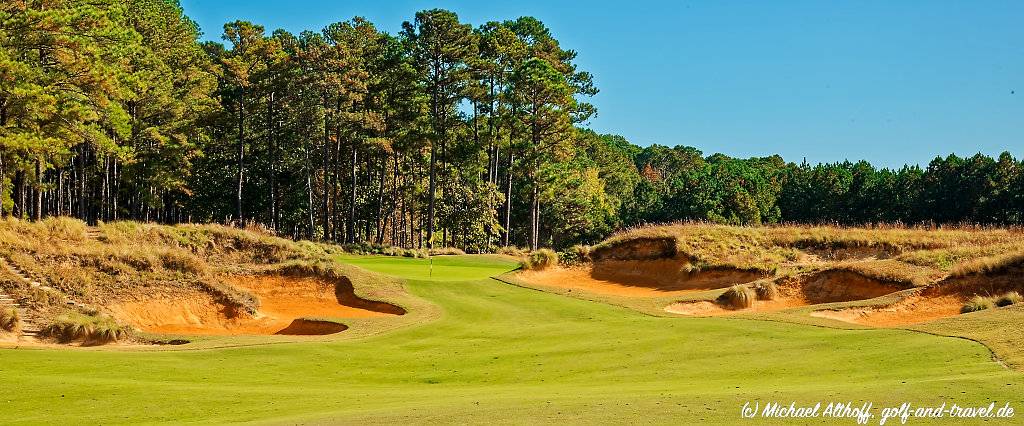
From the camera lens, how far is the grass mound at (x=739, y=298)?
29438 mm

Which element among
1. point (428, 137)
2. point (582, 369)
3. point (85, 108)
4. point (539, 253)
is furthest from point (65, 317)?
point (428, 137)

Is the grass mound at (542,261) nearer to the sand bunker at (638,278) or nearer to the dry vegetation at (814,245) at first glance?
the sand bunker at (638,278)

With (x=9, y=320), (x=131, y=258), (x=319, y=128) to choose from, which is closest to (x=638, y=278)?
(x=131, y=258)

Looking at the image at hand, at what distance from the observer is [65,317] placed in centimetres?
2283

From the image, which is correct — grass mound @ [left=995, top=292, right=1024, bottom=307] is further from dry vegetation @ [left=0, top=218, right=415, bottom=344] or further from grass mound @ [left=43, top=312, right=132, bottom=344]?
grass mound @ [left=43, top=312, right=132, bottom=344]

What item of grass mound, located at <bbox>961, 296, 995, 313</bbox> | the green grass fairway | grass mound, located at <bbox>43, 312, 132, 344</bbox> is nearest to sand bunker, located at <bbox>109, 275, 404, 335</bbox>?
grass mound, located at <bbox>43, 312, 132, 344</bbox>

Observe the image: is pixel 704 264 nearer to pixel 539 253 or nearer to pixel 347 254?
pixel 539 253

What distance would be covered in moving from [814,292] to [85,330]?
2323 cm

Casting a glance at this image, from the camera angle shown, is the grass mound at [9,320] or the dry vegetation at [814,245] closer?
the grass mound at [9,320]

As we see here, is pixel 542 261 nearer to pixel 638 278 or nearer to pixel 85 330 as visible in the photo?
pixel 638 278

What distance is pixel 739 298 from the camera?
29562mm

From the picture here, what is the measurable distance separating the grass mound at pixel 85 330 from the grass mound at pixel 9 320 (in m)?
0.71

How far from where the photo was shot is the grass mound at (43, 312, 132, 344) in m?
22.1

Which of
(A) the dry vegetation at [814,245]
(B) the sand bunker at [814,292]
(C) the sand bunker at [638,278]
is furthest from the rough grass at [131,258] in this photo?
(A) the dry vegetation at [814,245]
